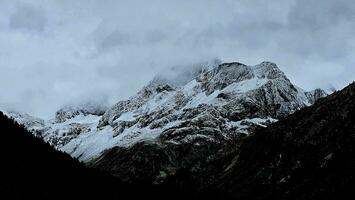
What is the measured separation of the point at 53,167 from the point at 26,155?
17.9 feet

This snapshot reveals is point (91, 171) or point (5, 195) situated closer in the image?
point (5, 195)

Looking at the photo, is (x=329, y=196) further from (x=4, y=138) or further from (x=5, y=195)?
(x=5, y=195)

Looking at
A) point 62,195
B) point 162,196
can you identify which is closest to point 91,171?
point 162,196

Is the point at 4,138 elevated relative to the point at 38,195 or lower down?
elevated

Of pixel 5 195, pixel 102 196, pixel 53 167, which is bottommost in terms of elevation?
pixel 5 195

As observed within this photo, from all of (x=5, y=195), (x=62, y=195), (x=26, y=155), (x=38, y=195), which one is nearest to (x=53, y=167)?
(x=26, y=155)

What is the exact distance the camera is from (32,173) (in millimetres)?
90875

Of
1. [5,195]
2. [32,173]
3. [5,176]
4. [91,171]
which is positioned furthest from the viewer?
[91,171]

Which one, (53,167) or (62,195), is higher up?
(53,167)

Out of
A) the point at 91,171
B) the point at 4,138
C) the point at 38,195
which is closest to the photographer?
the point at 38,195

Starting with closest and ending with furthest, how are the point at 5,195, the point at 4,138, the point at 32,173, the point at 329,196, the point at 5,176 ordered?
1. the point at 5,195
2. the point at 5,176
3. the point at 32,173
4. the point at 4,138
5. the point at 329,196

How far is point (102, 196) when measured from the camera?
333 feet

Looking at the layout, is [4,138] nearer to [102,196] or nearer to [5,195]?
[102,196]

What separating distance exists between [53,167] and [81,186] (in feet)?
21.5
